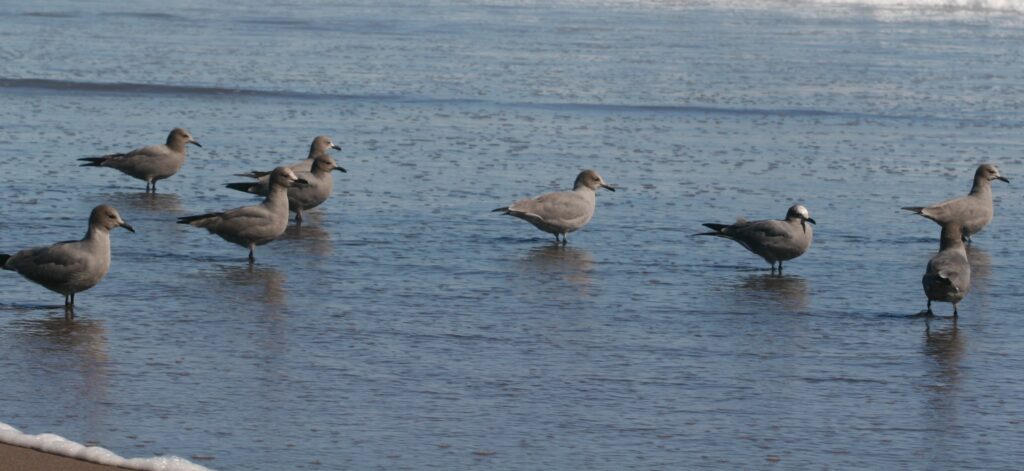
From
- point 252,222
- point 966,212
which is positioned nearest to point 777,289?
point 966,212

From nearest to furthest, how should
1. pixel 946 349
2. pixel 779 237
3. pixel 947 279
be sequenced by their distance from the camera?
pixel 946 349 → pixel 947 279 → pixel 779 237

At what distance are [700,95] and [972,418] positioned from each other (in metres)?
15.7

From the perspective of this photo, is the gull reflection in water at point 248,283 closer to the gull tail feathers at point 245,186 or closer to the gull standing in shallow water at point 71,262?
the gull standing in shallow water at point 71,262

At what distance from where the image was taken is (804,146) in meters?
19.4

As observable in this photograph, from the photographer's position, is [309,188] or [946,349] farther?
[309,188]

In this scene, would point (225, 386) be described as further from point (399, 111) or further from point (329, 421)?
point (399, 111)

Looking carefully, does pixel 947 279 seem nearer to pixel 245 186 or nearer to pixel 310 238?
pixel 310 238

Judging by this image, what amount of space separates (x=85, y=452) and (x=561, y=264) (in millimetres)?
6120

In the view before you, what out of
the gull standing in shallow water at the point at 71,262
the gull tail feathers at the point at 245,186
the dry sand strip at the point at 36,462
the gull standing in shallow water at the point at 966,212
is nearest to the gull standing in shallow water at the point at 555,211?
the gull tail feathers at the point at 245,186

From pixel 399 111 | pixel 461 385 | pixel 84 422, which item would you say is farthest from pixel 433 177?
pixel 84 422

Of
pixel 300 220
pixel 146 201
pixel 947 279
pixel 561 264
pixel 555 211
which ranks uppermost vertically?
pixel 947 279

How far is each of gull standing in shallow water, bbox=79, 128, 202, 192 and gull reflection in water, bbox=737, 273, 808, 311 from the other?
6.19m

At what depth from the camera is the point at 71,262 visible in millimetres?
10445

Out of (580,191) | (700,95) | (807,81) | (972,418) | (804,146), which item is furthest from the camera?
(807,81)
